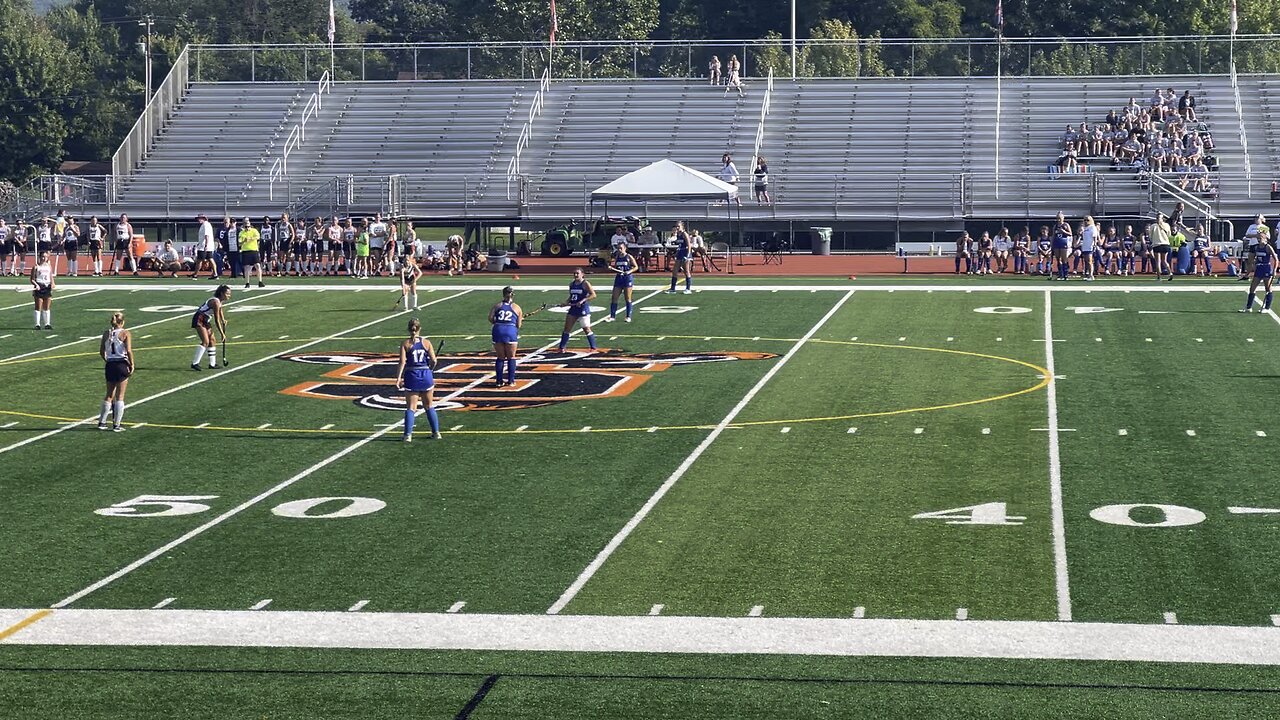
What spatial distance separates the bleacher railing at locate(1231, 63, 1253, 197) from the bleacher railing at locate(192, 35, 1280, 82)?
99cm

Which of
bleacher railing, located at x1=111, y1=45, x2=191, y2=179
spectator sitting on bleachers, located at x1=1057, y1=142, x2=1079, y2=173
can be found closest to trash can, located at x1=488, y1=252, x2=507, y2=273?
bleacher railing, located at x1=111, y1=45, x2=191, y2=179

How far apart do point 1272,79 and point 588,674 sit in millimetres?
62001

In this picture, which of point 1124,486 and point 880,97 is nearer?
point 1124,486

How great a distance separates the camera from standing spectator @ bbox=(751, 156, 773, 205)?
209 ft

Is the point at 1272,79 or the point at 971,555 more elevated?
the point at 1272,79

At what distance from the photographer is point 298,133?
234 feet

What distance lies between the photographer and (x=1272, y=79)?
70.3m

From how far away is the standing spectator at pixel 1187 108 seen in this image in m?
66.5

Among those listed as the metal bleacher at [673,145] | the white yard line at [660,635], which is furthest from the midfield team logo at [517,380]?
the metal bleacher at [673,145]

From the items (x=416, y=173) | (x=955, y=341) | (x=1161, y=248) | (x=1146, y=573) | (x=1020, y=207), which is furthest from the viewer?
(x=416, y=173)

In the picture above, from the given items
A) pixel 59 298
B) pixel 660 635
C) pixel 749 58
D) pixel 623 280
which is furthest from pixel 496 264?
pixel 660 635

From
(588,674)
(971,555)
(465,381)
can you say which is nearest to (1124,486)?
(971,555)

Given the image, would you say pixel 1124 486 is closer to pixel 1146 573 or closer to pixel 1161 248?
pixel 1146 573

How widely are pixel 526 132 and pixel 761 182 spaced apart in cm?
1027
